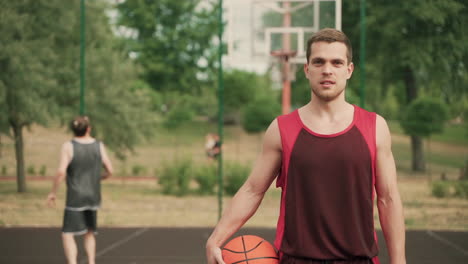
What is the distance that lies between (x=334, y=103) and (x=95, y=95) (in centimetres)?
1321

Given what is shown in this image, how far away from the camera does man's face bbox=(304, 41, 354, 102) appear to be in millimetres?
2215

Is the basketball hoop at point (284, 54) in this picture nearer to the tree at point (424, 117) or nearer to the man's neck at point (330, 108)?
the tree at point (424, 117)

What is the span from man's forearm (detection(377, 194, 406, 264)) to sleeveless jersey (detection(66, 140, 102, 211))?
13.9 ft

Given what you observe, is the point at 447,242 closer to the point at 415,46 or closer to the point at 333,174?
the point at 415,46

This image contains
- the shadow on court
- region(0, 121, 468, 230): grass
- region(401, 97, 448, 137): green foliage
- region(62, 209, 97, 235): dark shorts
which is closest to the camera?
region(62, 209, 97, 235): dark shorts

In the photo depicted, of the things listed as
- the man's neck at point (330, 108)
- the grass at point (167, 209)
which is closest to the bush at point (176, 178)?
the grass at point (167, 209)

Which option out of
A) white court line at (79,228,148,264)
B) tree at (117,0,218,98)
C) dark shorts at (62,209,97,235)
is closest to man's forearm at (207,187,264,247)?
dark shorts at (62,209,97,235)

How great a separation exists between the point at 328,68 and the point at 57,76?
1228cm

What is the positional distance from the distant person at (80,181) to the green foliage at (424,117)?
35.3ft

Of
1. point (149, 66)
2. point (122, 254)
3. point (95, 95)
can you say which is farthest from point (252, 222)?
point (149, 66)

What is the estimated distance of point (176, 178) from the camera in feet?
49.9

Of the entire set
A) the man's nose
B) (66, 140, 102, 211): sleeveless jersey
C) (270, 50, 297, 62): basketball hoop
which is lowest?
(66, 140, 102, 211): sleeveless jersey

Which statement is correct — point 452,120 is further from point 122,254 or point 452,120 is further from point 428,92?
point 122,254

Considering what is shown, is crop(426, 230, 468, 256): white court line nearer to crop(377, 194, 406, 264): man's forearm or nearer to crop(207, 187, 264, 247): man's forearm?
crop(377, 194, 406, 264): man's forearm
